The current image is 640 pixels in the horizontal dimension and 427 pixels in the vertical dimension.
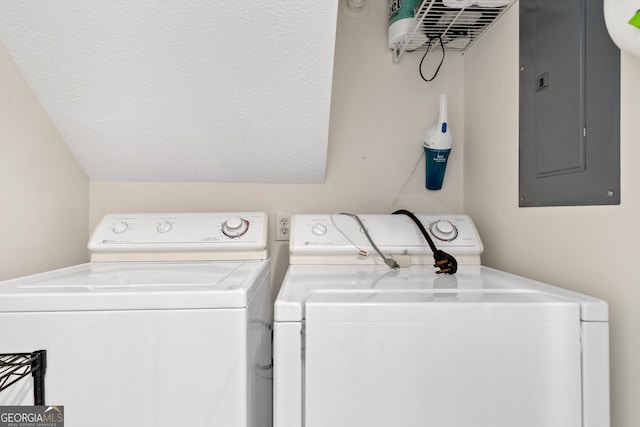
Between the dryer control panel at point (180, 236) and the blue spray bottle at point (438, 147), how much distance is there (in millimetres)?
698

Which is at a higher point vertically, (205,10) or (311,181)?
(205,10)

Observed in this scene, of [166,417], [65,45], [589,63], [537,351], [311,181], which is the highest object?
[65,45]

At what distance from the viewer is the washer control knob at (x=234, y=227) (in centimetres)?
124

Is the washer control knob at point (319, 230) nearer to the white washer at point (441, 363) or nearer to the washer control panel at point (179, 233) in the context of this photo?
the washer control panel at point (179, 233)

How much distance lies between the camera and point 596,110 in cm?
77

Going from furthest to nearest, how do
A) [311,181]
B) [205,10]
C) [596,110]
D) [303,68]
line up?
[311,181] → [303,68] → [205,10] → [596,110]

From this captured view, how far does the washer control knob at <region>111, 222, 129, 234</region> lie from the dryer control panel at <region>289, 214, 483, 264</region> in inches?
23.2

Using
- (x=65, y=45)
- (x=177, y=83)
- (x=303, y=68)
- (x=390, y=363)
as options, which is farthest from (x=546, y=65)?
(x=65, y=45)

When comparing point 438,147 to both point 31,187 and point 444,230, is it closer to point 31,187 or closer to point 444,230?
point 444,230

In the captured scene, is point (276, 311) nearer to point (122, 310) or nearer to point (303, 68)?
point (122, 310)

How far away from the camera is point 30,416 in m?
0.62

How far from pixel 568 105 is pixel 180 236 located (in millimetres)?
1194

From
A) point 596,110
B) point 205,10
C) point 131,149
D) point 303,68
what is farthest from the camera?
point 131,149

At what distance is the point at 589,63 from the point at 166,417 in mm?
1123
